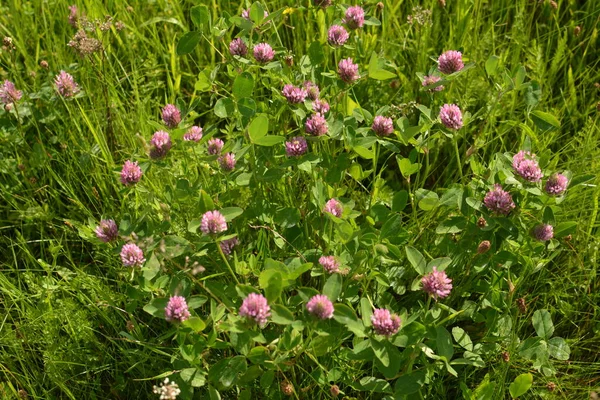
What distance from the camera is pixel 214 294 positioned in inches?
77.4

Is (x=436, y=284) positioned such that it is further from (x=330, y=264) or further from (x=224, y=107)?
(x=224, y=107)

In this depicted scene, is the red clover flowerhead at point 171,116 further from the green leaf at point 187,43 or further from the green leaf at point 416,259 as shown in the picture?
the green leaf at point 416,259

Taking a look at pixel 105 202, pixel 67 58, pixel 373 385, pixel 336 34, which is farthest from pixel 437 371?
pixel 67 58

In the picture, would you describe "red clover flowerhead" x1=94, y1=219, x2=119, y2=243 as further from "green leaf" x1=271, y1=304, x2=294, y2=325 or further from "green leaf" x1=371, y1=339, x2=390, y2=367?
"green leaf" x1=371, y1=339, x2=390, y2=367

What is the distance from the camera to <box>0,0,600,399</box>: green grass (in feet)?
7.21

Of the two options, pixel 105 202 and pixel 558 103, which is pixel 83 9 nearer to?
pixel 105 202

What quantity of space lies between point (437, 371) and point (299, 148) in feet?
2.44

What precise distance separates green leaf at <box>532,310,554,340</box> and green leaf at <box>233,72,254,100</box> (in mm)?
1059

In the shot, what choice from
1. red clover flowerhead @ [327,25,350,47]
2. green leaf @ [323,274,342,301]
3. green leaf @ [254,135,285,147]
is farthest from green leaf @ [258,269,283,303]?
red clover flowerhead @ [327,25,350,47]

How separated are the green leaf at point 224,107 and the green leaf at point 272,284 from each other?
63cm

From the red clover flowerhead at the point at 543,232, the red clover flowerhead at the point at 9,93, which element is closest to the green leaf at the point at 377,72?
the red clover flowerhead at the point at 543,232

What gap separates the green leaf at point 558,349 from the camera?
206 centimetres

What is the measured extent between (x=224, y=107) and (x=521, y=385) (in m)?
1.16

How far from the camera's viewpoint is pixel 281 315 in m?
1.72
